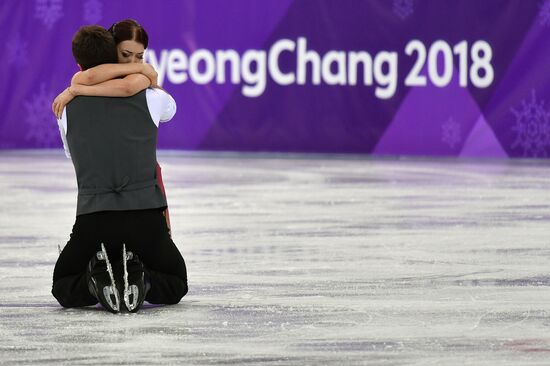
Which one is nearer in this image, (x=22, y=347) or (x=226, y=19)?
(x=22, y=347)

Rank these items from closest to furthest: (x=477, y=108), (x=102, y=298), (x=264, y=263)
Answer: (x=102, y=298)
(x=264, y=263)
(x=477, y=108)

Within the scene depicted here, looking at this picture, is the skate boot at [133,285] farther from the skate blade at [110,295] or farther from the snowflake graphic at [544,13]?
the snowflake graphic at [544,13]

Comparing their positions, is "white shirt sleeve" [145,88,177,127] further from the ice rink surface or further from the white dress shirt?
the ice rink surface

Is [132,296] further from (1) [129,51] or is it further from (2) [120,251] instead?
(1) [129,51]

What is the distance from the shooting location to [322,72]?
14.4m

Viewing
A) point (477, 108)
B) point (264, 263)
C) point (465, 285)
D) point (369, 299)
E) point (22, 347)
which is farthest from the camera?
point (477, 108)

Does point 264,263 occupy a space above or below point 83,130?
below

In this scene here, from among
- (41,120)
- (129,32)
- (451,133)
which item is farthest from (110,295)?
(41,120)

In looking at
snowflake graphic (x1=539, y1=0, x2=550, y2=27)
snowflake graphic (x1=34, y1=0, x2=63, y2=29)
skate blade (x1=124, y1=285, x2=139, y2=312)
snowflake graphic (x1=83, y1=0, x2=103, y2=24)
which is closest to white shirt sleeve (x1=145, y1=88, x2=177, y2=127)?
skate blade (x1=124, y1=285, x2=139, y2=312)

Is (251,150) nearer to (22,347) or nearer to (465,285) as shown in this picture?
(465,285)

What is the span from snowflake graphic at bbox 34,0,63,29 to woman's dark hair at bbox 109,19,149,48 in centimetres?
958

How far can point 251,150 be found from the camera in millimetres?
14719

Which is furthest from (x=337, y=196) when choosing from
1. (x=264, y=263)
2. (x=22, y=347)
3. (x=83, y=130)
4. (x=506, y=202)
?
(x=22, y=347)

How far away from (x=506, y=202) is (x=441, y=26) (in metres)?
4.52
